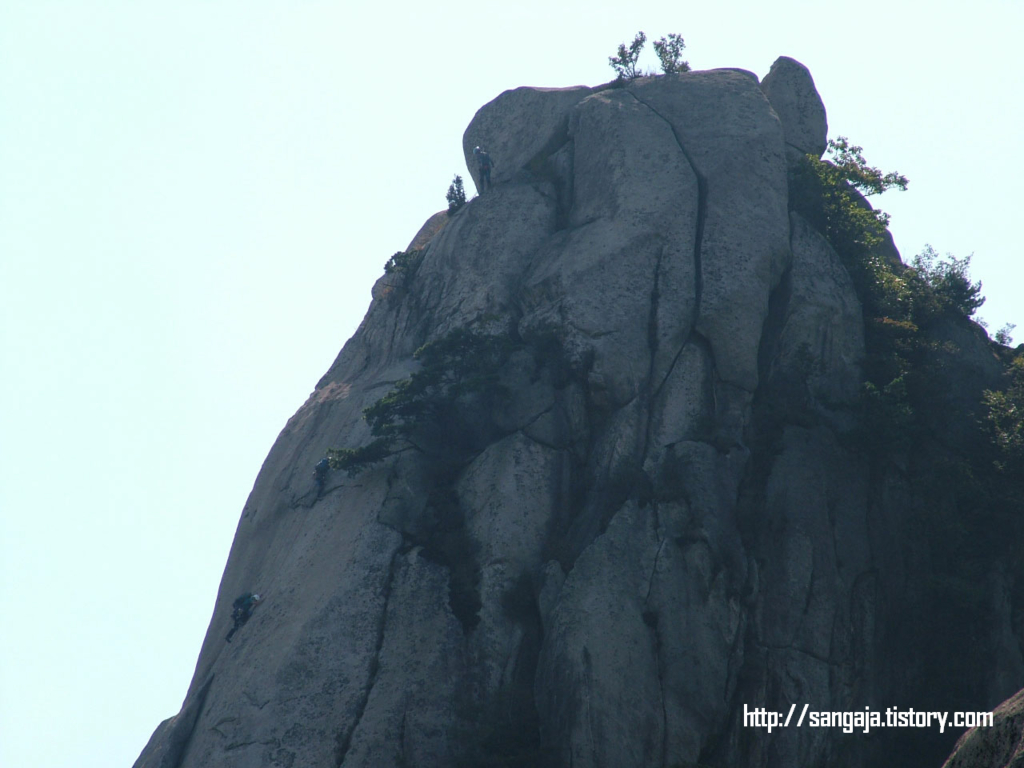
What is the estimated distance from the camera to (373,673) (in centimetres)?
3130

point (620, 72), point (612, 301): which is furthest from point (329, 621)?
point (620, 72)

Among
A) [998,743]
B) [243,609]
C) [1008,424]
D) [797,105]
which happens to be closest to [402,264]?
[243,609]

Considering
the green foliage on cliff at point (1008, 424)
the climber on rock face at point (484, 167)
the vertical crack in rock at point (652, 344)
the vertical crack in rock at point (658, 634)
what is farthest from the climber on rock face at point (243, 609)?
the green foliage on cliff at point (1008, 424)

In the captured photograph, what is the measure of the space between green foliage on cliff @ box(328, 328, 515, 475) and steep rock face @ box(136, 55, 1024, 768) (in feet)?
2.07

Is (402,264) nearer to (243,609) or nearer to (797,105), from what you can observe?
(243,609)

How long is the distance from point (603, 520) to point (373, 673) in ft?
29.6

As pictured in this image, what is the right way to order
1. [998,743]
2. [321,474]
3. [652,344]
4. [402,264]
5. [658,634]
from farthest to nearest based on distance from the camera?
1. [402,264]
2. [321,474]
3. [652,344]
4. [658,634]
5. [998,743]

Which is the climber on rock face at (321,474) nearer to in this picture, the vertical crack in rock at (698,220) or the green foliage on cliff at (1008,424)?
the vertical crack in rock at (698,220)

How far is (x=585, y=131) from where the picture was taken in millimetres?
44000

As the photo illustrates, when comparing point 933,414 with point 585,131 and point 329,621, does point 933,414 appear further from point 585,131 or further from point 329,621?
point 329,621

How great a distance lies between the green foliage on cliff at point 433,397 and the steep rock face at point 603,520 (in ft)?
2.07

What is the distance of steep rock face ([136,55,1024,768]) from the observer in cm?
2991

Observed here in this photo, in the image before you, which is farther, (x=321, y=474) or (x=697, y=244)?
(x=697, y=244)

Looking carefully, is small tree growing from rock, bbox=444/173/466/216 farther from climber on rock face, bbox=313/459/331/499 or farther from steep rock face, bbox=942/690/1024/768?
steep rock face, bbox=942/690/1024/768
